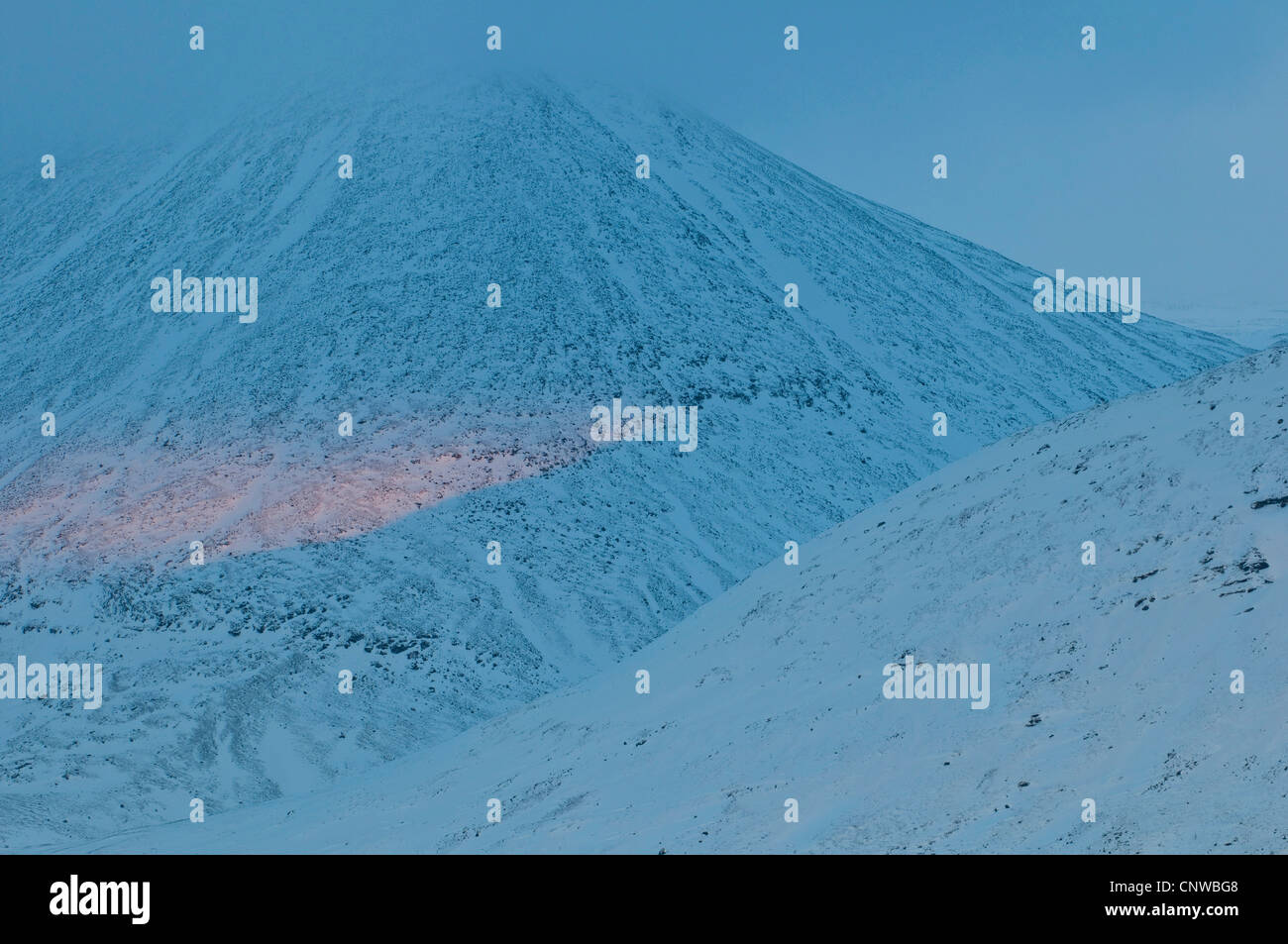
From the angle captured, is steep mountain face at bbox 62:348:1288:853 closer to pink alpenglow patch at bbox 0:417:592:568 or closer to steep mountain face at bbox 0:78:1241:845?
steep mountain face at bbox 0:78:1241:845

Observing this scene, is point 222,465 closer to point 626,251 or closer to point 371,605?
point 371,605

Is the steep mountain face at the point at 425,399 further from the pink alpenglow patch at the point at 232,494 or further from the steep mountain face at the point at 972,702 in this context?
the steep mountain face at the point at 972,702

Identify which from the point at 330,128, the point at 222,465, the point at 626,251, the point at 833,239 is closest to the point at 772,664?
the point at 222,465

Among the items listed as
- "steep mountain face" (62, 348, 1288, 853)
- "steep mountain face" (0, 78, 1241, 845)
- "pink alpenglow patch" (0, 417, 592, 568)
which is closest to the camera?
"steep mountain face" (62, 348, 1288, 853)

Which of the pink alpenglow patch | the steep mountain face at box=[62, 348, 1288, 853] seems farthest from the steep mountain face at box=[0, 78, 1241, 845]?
the steep mountain face at box=[62, 348, 1288, 853]

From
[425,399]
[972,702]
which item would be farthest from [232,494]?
[972,702]

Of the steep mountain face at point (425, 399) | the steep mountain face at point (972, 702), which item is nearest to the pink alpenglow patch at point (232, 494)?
the steep mountain face at point (425, 399)
